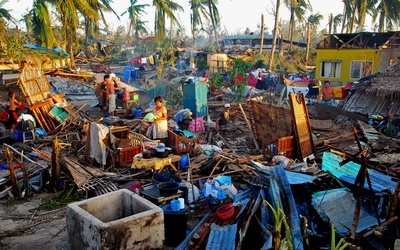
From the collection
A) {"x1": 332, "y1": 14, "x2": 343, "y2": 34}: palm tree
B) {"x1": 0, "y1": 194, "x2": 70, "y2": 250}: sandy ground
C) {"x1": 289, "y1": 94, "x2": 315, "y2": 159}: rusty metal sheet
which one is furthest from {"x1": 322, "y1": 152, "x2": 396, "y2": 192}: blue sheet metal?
{"x1": 332, "y1": 14, "x2": 343, "y2": 34}: palm tree

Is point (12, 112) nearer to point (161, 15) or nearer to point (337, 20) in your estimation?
point (161, 15)

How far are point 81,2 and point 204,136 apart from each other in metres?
11.9

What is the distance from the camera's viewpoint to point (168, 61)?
28.6m

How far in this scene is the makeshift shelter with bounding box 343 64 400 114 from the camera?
43.2 ft

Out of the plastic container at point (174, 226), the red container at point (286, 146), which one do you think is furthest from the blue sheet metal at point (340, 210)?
the red container at point (286, 146)

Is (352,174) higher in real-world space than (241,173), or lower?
higher

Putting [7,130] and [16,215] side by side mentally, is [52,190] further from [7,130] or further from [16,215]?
[7,130]

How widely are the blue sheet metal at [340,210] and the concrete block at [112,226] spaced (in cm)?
234

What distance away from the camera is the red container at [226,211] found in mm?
5438

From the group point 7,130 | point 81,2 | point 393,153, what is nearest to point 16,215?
point 7,130

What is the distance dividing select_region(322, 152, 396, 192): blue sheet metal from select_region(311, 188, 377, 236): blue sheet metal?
1.07 feet

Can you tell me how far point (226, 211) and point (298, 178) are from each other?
144cm

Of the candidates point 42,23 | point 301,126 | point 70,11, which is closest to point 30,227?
point 301,126

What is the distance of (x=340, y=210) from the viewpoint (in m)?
5.23
